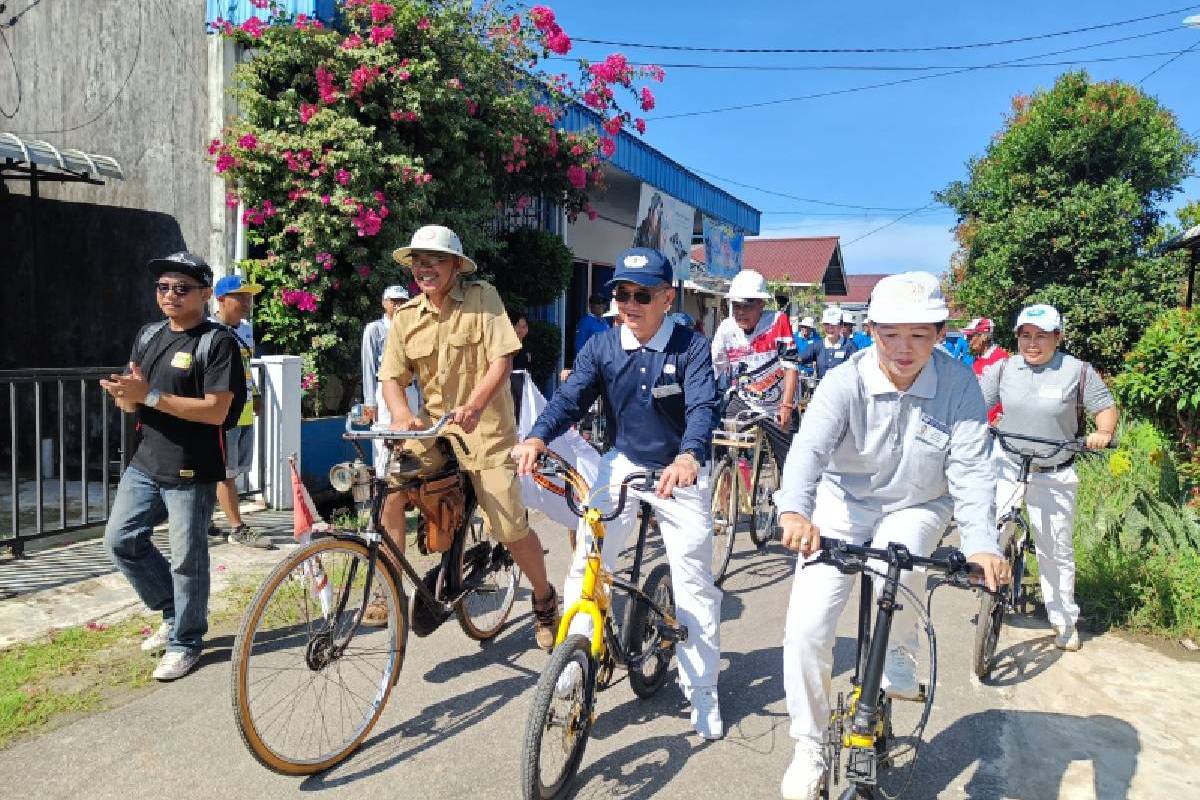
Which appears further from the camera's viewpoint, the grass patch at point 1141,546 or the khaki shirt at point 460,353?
the grass patch at point 1141,546

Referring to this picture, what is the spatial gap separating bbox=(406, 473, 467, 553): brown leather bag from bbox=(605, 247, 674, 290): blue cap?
1294mm

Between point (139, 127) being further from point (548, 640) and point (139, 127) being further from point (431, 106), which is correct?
point (548, 640)

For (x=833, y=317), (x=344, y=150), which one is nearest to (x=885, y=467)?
(x=344, y=150)

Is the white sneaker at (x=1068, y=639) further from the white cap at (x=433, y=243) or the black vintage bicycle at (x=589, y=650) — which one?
the white cap at (x=433, y=243)

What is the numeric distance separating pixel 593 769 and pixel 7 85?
10137 millimetres

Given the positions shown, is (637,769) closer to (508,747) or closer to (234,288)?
(508,747)

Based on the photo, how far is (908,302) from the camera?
2.85 m

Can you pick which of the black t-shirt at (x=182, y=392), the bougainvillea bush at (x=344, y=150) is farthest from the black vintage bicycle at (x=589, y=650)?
the bougainvillea bush at (x=344, y=150)

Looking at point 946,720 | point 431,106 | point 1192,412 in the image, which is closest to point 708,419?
point 946,720

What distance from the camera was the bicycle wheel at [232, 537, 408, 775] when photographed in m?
3.10

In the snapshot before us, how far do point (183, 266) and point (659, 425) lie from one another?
2369 mm

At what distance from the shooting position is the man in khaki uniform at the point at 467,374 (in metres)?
4.26

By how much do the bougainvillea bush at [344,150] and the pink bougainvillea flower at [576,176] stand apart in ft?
5.04

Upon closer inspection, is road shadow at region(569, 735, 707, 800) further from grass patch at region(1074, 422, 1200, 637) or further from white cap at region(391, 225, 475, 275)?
grass patch at region(1074, 422, 1200, 637)
